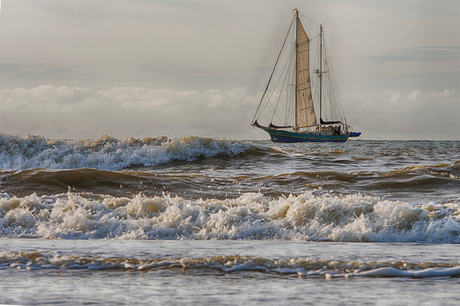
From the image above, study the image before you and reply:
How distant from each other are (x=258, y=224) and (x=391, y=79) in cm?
553

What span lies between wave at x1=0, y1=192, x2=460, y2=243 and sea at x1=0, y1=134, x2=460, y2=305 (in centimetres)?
2

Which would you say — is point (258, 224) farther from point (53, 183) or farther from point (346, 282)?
point (53, 183)

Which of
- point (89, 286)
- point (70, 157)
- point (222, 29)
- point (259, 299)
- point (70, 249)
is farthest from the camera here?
point (70, 157)

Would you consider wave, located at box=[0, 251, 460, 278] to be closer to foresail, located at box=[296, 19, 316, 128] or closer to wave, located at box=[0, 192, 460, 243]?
wave, located at box=[0, 192, 460, 243]

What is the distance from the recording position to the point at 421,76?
7711 mm

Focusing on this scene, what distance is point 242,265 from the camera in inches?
128

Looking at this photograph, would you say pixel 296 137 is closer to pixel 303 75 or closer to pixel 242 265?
pixel 303 75

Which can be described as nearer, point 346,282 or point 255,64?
point 346,282

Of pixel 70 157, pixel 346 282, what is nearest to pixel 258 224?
pixel 346 282

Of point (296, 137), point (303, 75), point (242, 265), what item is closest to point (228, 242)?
point (242, 265)

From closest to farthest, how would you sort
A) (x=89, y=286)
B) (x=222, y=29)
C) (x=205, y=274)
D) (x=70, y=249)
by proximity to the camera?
1. (x=89, y=286)
2. (x=205, y=274)
3. (x=70, y=249)
4. (x=222, y=29)

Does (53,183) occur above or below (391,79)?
below

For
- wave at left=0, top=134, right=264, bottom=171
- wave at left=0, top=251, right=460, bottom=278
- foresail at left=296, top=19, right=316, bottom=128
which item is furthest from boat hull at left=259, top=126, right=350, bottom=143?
wave at left=0, top=251, right=460, bottom=278

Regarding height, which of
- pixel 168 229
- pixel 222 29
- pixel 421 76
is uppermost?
pixel 222 29
